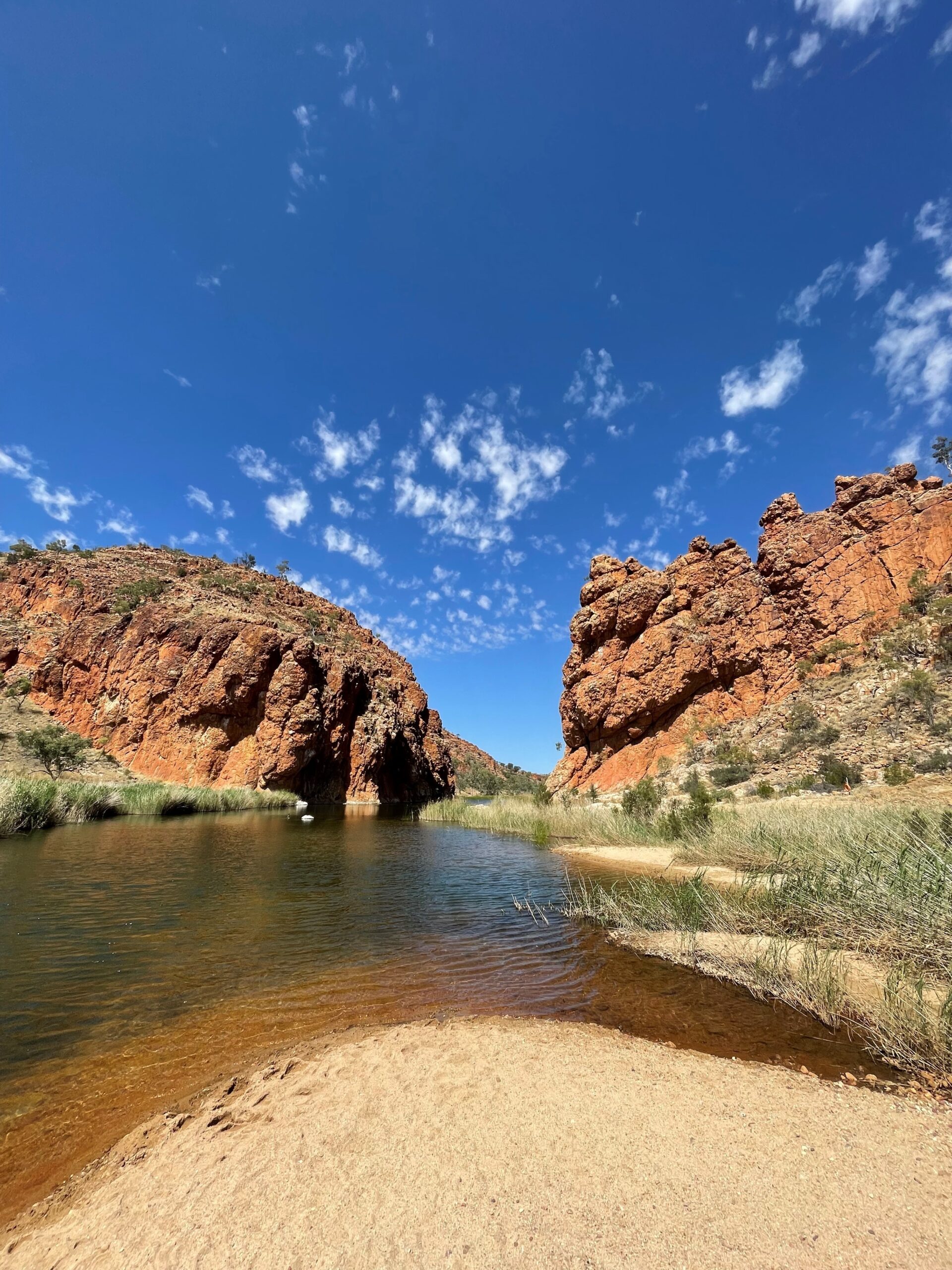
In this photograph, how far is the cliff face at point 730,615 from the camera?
3281 centimetres

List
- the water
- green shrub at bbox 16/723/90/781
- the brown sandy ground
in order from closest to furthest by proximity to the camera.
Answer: the brown sandy ground → the water → green shrub at bbox 16/723/90/781

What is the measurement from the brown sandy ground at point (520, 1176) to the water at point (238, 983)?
0.78 metres

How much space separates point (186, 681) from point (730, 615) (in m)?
45.9

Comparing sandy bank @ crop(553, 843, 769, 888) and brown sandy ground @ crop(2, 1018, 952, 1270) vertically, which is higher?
sandy bank @ crop(553, 843, 769, 888)

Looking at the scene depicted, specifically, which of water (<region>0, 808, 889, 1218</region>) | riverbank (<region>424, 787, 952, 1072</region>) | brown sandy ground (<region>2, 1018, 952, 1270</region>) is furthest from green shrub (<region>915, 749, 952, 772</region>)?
brown sandy ground (<region>2, 1018, 952, 1270</region>)

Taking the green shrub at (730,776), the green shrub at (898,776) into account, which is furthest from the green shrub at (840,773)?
the green shrub at (730,776)

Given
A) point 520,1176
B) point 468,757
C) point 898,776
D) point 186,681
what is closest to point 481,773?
point 468,757

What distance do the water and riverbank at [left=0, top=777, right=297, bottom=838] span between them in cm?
510

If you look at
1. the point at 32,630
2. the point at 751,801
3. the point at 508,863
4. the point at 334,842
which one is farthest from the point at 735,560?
the point at 32,630

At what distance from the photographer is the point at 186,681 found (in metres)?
46.1

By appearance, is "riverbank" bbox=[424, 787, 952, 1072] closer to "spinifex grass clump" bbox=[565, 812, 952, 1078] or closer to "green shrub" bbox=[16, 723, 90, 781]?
"spinifex grass clump" bbox=[565, 812, 952, 1078]

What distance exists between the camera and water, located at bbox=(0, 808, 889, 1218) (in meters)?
4.58

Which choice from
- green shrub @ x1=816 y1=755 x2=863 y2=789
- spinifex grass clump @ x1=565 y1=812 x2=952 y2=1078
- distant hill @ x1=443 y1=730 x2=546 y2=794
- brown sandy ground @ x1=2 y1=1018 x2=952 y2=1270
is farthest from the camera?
distant hill @ x1=443 y1=730 x2=546 y2=794

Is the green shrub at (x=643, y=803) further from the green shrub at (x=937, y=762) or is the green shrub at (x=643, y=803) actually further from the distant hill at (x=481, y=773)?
the distant hill at (x=481, y=773)
